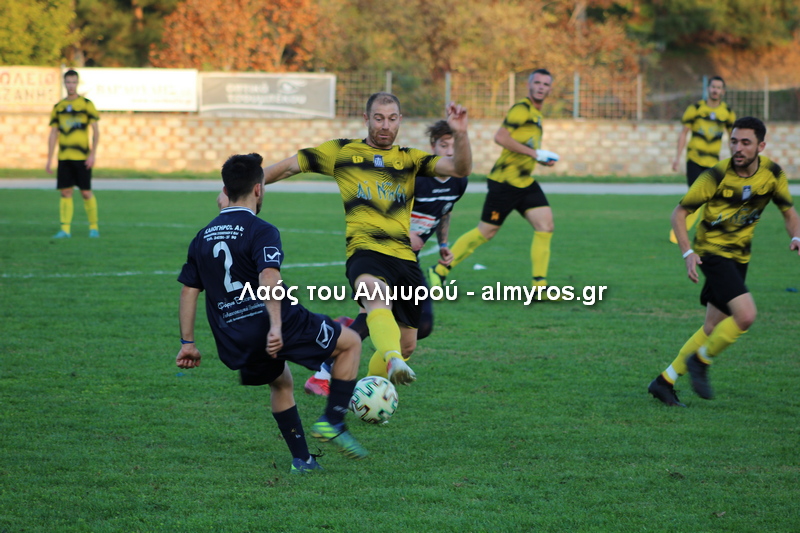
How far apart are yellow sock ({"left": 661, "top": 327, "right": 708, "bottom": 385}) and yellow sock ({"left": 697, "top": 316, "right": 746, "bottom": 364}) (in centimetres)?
7

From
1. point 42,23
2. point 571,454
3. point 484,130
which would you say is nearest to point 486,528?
point 571,454

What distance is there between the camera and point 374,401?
195 inches

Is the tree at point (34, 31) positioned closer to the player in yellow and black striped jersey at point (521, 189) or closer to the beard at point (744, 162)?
the player in yellow and black striped jersey at point (521, 189)

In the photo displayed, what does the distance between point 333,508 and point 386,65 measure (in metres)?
34.7

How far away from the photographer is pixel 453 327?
851 centimetres

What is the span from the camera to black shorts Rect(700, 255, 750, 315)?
6160 millimetres

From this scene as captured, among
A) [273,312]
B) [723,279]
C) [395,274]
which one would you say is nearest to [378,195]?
[395,274]

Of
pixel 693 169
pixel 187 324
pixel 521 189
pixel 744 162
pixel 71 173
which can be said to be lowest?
pixel 187 324

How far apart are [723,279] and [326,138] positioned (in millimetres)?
25400

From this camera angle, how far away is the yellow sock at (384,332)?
16.8ft

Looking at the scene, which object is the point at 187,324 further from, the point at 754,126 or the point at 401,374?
the point at 754,126

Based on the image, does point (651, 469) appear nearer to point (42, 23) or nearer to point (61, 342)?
point (61, 342)

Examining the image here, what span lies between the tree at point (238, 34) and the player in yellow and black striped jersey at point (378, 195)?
105 feet

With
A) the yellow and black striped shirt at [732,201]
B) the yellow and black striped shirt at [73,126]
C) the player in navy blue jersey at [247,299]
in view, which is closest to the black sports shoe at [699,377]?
the yellow and black striped shirt at [732,201]
